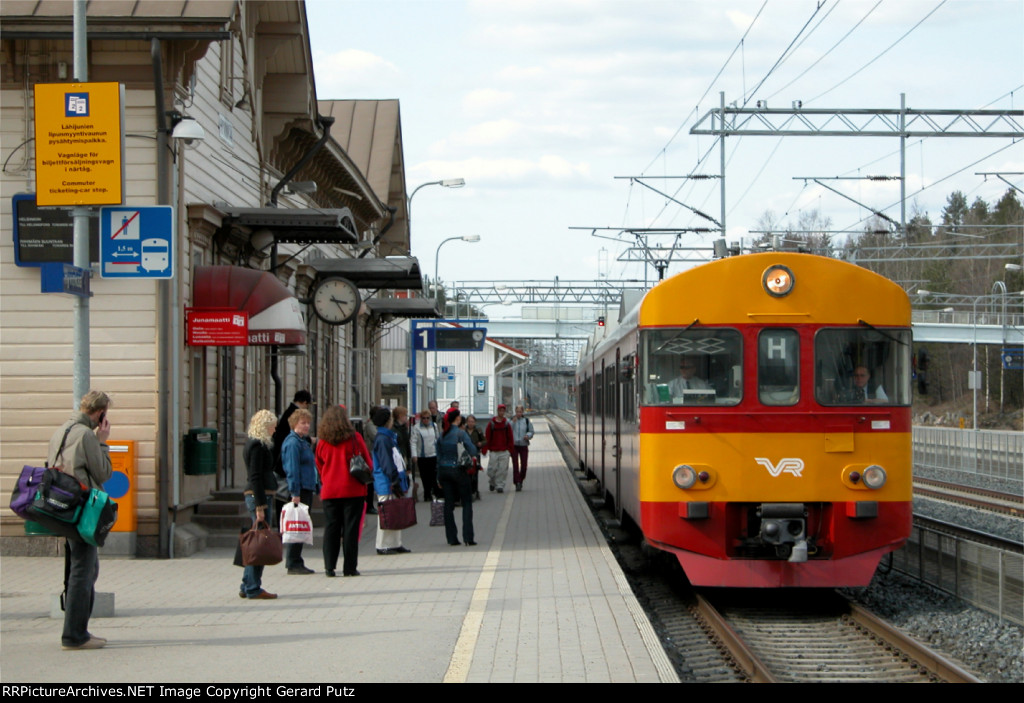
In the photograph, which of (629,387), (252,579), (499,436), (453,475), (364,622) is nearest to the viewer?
(364,622)

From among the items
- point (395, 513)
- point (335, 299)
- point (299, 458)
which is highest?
point (335, 299)

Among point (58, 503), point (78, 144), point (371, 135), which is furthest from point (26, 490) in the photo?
point (371, 135)

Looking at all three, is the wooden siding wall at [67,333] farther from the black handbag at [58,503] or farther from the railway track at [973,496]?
the railway track at [973,496]

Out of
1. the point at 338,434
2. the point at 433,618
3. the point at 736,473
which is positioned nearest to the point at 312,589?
the point at 338,434

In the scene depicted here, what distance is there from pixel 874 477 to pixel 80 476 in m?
6.39

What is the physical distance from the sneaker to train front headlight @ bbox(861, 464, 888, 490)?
20.4 feet

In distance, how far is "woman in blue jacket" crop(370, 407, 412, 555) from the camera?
1310 cm

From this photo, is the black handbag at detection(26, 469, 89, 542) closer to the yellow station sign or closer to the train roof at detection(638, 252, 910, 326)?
the yellow station sign

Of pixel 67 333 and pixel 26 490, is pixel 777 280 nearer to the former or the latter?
pixel 26 490

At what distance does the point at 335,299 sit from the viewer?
20375mm

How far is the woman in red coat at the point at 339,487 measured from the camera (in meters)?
11.7

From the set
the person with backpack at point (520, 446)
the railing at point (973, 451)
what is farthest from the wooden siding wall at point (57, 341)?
the railing at point (973, 451)

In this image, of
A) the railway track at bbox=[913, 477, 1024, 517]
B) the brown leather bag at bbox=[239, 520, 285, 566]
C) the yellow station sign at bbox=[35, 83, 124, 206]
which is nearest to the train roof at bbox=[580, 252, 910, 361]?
the brown leather bag at bbox=[239, 520, 285, 566]
